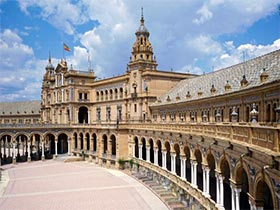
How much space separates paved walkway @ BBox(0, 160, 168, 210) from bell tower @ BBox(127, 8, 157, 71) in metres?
20.9

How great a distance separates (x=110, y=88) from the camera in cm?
7300

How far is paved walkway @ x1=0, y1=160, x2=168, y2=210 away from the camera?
34.8m

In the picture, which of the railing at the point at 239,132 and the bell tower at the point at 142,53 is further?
the bell tower at the point at 142,53

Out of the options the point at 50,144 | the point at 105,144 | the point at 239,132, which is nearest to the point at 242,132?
the point at 239,132

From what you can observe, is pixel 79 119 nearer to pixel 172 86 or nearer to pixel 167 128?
pixel 172 86

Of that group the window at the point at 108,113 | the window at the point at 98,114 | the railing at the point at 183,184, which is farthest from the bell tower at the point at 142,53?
the railing at the point at 183,184

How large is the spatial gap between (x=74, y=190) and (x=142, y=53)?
101ft

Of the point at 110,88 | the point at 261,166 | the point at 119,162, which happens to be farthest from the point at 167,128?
the point at 110,88

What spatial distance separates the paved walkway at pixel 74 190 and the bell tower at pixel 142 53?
2087 cm

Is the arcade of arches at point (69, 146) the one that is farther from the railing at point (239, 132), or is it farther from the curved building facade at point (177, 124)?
the railing at point (239, 132)

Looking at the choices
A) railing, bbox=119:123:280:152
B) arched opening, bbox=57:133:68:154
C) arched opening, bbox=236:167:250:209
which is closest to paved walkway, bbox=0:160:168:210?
arched opening, bbox=236:167:250:209

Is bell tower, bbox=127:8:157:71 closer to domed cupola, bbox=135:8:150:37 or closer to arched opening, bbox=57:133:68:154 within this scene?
domed cupola, bbox=135:8:150:37

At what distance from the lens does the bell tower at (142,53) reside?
61781 millimetres

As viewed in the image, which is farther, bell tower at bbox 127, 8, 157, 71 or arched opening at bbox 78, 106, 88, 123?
arched opening at bbox 78, 106, 88, 123
